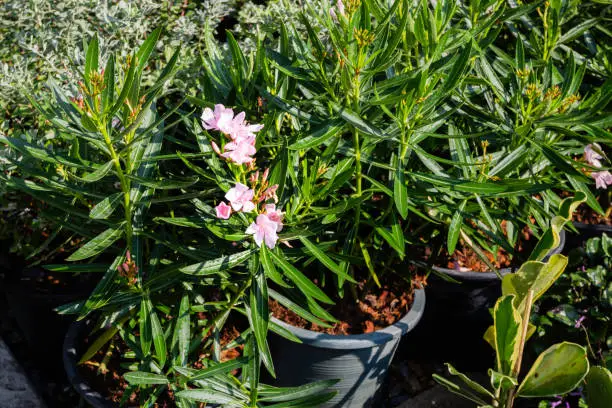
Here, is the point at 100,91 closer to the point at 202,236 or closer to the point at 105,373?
the point at 202,236

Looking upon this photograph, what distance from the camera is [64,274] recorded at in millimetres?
2455

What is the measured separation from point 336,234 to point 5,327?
5.62 feet

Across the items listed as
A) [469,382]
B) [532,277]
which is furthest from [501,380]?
[532,277]

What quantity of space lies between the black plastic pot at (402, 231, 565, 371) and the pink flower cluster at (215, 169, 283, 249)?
108 centimetres

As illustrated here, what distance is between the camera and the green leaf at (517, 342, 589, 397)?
62.2 inches

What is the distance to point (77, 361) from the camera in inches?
82.4

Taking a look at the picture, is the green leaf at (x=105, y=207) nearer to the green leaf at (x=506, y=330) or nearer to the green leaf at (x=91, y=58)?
the green leaf at (x=91, y=58)

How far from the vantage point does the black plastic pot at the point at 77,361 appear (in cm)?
196

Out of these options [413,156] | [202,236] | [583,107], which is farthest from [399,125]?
[202,236]

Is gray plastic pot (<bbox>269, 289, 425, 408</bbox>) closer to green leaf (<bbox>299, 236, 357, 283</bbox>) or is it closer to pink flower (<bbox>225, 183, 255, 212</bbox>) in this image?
green leaf (<bbox>299, 236, 357, 283</bbox>)

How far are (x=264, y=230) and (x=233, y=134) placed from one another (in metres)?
0.26

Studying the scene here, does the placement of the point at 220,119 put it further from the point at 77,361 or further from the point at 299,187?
the point at 77,361

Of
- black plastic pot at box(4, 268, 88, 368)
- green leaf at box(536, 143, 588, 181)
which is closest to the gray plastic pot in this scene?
green leaf at box(536, 143, 588, 181)

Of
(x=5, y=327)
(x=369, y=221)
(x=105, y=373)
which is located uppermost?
(x=369, y=221)
